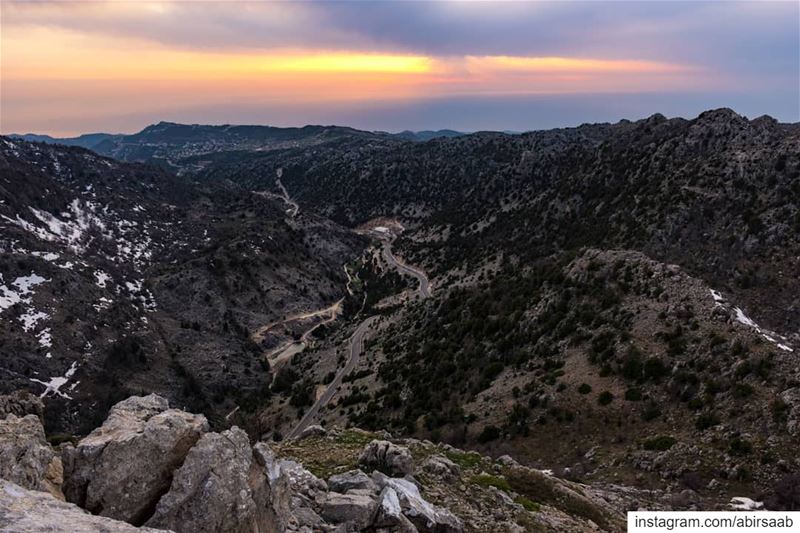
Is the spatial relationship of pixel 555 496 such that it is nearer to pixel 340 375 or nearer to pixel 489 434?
pixel 489 434

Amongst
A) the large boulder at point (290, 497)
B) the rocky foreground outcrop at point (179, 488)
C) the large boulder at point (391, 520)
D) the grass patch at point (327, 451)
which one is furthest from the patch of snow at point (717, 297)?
the large boulder at point (290, 497)

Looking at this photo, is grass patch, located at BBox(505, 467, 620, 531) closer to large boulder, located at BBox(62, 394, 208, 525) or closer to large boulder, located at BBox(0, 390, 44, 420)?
large boulder, located at BBox(62, 394, 208, 525)

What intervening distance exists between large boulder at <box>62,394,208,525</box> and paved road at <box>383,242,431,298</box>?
7571 centimetres

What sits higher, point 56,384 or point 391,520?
point 391,520

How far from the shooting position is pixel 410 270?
380ft

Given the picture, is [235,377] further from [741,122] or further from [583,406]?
[741,122]

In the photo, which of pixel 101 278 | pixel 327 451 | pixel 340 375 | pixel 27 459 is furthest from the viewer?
pixel 101 278

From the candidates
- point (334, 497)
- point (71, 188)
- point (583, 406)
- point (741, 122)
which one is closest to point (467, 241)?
point (741, 122)

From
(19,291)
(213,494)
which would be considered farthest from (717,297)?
(19,291)

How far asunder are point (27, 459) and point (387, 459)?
37.2 feet

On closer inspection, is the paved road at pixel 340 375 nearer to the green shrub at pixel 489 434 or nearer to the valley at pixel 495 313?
the valley at pixel 495 313

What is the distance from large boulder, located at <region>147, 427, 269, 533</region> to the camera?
9.30m

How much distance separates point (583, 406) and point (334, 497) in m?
20.7

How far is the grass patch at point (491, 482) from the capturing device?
18.2m
